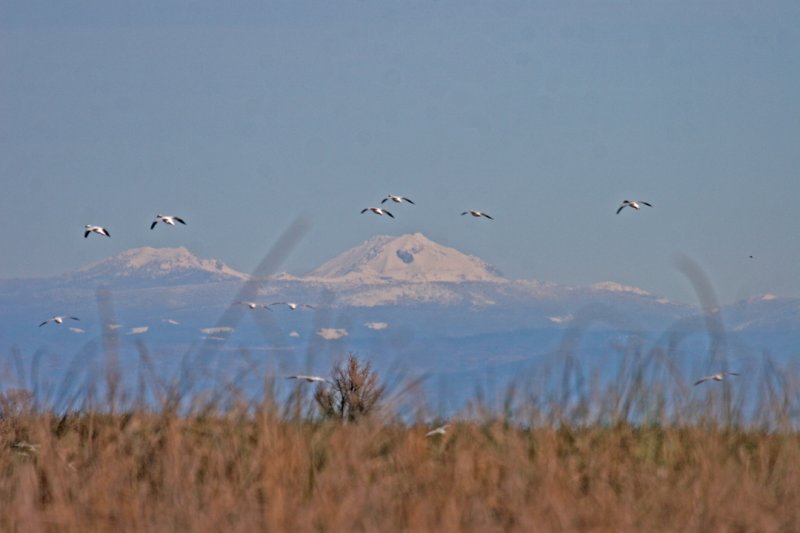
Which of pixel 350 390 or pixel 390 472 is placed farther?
pixel 350 390

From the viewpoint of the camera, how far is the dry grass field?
7980mm

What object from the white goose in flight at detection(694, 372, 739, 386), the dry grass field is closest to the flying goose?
the dry grass field

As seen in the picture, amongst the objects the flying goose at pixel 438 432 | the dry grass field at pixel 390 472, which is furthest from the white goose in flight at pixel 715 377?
the flying goose at pixel 438 432

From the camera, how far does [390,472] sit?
9469 millimetres

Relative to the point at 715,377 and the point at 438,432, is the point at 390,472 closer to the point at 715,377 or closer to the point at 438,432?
the point at 438,432

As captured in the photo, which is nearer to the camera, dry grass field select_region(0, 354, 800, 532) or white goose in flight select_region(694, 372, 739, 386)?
dry grass field select_region(0, 354, 800, 532)

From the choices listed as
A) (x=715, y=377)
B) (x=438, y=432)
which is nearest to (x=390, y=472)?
(x=438, y=432)

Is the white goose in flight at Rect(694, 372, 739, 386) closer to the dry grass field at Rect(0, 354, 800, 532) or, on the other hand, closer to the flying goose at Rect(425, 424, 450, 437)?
the dry grass field at Rect(0, 354, 800, 532)

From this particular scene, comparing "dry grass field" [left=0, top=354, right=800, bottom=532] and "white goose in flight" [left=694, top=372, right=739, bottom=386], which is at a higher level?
"white goose in flight" [left=694, top=372, right=739, bottom=386]

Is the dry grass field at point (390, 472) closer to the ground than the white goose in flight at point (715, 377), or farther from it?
closer to the ground

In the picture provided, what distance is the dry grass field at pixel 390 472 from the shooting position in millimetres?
7980

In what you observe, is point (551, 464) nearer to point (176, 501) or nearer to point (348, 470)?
point (348, 470)

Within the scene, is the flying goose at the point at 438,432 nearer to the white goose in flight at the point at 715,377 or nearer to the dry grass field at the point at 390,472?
the dry grass field at the point at 390,472

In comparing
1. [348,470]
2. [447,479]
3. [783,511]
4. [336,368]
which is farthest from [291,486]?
[336,368]
